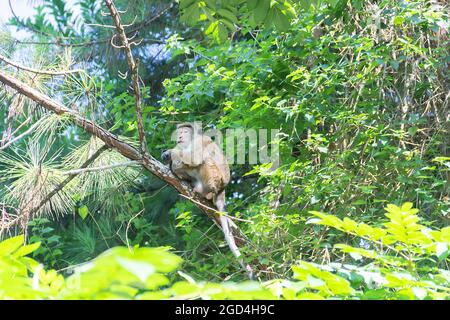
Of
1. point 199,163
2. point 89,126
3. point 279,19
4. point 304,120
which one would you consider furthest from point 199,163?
point 279,19

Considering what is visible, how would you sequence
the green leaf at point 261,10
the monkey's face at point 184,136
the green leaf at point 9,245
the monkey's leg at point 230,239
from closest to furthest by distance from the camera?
Answer: the green leaf at point 9,245 → the green leaf at point 261,10 → the monkey's leg at point 230,239 → the monkey's face at point 184,136

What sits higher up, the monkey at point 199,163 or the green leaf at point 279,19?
the green leaf at point 279,19

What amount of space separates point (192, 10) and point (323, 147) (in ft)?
4.91

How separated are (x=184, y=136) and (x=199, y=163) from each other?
29 centimetres

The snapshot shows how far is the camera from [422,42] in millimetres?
5457

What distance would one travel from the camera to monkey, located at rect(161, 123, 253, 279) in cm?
605

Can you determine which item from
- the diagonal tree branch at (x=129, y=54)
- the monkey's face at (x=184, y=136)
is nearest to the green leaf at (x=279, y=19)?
the diagonal tree branch at (x=129, y=54)

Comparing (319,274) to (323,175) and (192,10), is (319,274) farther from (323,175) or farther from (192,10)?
(323,175)

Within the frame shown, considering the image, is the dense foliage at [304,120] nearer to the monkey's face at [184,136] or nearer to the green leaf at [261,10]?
the green leaf at [261,10]

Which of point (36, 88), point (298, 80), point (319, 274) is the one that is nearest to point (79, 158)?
point (36, 88)

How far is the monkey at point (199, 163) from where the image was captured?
6055 millimetres

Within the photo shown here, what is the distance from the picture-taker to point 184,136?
20.6 ft

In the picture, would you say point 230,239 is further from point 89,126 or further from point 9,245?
point 9,245

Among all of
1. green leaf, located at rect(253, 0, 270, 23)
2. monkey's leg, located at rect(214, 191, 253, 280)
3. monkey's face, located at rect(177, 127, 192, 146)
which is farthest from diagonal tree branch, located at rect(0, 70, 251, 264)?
green leaf, located at rect(253, 0, 270, 23)
